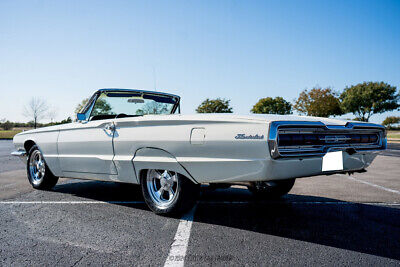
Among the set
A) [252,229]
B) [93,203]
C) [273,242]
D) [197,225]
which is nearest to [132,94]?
[93,203]

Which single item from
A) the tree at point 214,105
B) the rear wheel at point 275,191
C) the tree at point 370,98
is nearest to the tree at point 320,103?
the tree at point 370,98

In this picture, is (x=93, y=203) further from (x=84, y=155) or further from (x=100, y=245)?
(x=100, y=245)

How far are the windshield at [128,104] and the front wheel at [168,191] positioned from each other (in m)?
1.34

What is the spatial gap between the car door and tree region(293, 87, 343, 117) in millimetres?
46407

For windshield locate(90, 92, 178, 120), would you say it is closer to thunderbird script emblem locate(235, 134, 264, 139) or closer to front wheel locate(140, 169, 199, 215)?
front wheel locate(140, 169, 199, 215)

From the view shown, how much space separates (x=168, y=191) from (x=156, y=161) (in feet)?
1.38

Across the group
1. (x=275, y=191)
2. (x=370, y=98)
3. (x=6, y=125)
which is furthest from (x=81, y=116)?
(x=6, y=125)

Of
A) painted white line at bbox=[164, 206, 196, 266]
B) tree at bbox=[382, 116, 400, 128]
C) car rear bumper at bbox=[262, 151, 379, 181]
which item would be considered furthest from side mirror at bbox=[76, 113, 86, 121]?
tree at bbox=[382, 116, 400, 128]

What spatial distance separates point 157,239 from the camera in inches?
105

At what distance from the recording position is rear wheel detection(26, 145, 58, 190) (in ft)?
15.8

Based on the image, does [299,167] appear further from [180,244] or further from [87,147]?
[87,147]

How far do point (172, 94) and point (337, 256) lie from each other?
132 inches

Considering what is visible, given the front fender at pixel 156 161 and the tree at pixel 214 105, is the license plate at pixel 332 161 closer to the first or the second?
the front fender at pixel 156 161

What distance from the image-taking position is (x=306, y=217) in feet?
11.0
